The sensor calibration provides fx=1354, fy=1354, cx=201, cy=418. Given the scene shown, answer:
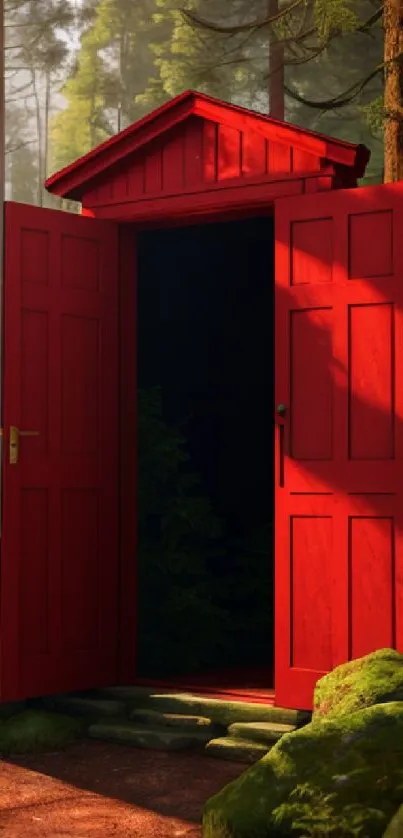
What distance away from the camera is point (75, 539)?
7980 millimetres

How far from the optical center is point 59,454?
7.88 meters

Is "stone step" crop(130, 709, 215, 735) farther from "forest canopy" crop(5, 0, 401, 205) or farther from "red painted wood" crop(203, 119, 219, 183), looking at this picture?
"forest canopy" crop(5, 0, 401, 205)

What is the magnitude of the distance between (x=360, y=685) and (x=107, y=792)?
131 centimetres

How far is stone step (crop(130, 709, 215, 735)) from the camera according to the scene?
7.42 m

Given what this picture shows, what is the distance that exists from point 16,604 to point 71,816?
182 centimetres

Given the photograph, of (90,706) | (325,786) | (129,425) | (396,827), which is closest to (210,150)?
(129,425)

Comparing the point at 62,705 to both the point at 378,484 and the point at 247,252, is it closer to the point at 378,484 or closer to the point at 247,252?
the point at 378,484

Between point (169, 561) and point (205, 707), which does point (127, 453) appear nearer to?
point (169, 561)

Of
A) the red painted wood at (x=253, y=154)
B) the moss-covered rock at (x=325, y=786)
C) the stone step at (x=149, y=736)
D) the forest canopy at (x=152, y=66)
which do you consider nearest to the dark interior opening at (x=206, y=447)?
the stone step at (x=149, y=736)

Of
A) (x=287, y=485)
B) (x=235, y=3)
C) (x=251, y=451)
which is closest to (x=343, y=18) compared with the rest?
(x=251, y=451)

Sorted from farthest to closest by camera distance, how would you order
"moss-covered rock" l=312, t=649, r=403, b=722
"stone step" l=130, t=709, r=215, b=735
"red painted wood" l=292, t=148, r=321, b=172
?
1. "red painted wood" l=292, t=148, r=321, b=172
2. "stone step" l=130, t=709, r=215, b=735
3. "moss-covered rock" l=312, t=649, r=403, b=722

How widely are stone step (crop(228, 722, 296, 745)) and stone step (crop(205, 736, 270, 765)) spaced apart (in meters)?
0.03

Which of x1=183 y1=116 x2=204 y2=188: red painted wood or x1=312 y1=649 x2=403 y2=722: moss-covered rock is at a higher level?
x1=183 y1=116 x2=204 y2=188: red painted wood

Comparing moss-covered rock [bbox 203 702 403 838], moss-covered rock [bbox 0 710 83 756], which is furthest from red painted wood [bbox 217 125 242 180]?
moss-covered rock [bbox 203 702 403 838]
